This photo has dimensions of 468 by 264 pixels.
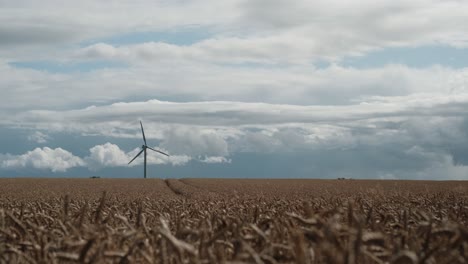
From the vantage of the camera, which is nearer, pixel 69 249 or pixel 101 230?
pixel 69 249

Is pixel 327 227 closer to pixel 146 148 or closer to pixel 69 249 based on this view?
pixel 69 249

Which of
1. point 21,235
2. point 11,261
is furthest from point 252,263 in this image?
point 21,235

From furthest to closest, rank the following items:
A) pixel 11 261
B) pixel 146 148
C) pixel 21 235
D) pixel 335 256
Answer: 1. pixel 146 148
2. pixel 21 235
3. pixel 11 261
4. pixel 335 256

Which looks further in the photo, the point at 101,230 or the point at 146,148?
the point at 146,148

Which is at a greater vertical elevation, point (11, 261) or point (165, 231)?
point (165, 231)

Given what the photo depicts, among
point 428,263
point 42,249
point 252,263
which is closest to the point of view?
point 428,263

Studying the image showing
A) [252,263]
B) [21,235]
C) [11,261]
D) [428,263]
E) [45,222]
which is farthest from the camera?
[45,222]

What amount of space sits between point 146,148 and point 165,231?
353ft

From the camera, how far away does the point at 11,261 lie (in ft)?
21.1

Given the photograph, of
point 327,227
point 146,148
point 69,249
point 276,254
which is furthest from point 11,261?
point 146,148

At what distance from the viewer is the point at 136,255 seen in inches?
254

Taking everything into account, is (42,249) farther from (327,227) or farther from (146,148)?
(146,148)

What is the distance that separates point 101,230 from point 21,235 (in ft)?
5.04

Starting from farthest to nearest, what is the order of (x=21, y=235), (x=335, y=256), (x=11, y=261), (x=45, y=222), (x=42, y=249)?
(x=45, y=222) < (x=21, y=235) < (x=11, y=261) < (x=42, y=249) < (x=335, y=256)
